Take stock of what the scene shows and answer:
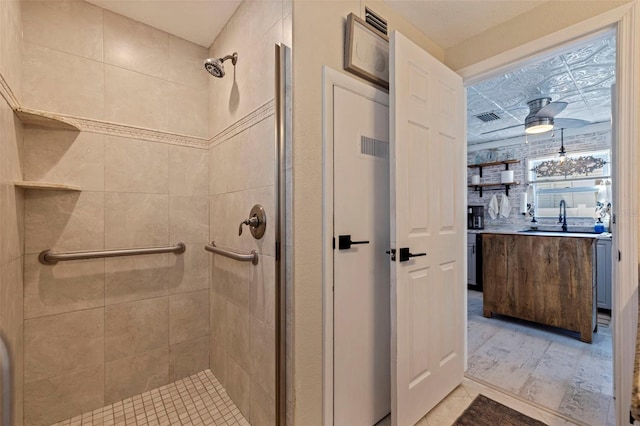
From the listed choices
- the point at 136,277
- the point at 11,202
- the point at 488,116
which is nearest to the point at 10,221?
the point at 11,202

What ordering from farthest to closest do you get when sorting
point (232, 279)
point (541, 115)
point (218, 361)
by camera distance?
point (541, 115) < point (218, 361) < point (232, 279)

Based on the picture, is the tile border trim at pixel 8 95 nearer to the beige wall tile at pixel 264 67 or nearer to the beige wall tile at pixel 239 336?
the beige wall tile at pixel 264 67

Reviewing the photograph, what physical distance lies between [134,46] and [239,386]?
2.34 meters

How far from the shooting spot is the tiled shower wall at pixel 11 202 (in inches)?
45.5

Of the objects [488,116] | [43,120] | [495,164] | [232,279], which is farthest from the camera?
[495,164]

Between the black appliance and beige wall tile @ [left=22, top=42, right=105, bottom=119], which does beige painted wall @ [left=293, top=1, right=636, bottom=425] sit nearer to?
beige wall tile @ [left=22, top=42, right=105, bottom=119]

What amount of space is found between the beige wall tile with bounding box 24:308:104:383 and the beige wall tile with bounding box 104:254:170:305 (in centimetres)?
13

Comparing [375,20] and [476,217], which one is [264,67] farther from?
[476,217]

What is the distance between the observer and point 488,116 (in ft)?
11.9

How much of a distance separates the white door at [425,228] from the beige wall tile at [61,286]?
1816mm

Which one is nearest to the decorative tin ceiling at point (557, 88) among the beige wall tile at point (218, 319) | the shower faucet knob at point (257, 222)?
the shower faucet knob at point (257, 222)

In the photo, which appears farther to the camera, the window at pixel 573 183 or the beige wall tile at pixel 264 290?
the window at pixel 573 183

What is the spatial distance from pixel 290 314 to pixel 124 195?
1412 mm

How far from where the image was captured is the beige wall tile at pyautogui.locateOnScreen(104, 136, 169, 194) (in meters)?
1.79
